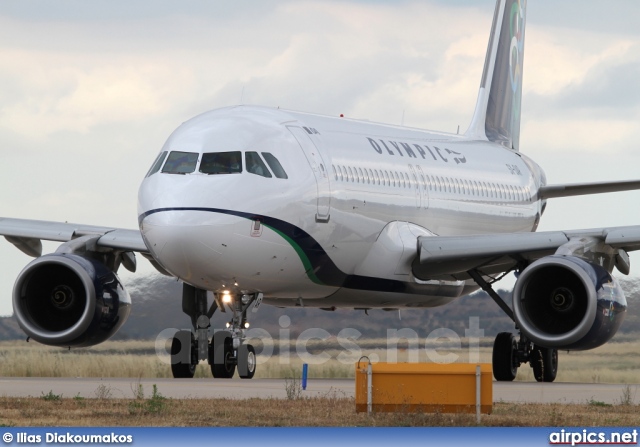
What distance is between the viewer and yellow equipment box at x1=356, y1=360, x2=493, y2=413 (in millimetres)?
16750

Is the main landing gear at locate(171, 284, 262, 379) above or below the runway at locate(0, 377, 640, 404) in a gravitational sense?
above

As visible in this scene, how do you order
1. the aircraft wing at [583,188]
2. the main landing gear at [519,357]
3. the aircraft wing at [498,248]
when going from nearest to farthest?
the aircraft wing at [498,248]
the main landing gear at [519,357]
the aircraft wing at [583,188]

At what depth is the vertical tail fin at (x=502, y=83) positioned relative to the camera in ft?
112

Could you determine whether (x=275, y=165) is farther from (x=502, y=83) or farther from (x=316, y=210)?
(x=502, y=83)

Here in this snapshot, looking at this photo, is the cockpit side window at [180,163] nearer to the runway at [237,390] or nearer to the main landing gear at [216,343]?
the main landing gear at [216,343]

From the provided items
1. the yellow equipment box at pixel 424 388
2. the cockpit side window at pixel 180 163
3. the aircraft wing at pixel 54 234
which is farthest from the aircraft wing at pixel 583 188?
the yellow equipment box at pixel 424 388

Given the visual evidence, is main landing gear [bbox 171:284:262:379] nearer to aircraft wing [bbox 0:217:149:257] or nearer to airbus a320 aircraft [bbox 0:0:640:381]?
airbus a320 aircraft [bbox 0:0:640:381]

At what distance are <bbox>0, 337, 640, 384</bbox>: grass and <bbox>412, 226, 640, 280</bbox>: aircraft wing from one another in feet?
11.1

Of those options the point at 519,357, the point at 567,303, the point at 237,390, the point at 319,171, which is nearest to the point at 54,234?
the point at 319,171

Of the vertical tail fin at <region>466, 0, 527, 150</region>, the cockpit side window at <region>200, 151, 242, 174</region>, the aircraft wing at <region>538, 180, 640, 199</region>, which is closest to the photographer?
the cockpit side window at <region>200, 151, 242, 174</region>

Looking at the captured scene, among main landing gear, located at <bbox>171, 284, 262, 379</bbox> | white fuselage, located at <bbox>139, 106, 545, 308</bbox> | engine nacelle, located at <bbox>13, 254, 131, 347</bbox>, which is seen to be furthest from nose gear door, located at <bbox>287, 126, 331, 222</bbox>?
engine nacelle, located at <bbox>13, 254, 131, 347</bbox>

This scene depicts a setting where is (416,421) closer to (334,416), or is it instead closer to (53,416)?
(334,416)

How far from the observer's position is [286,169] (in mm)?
22203

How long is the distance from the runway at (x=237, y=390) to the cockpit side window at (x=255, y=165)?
3.03 m
